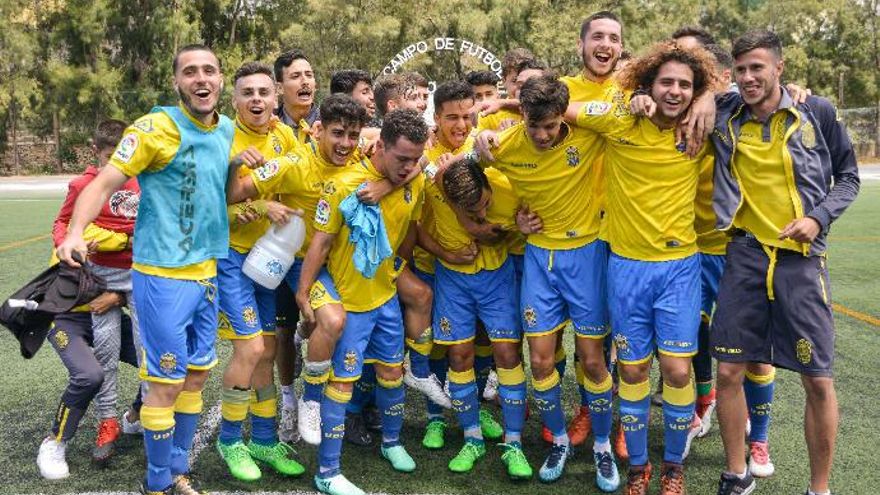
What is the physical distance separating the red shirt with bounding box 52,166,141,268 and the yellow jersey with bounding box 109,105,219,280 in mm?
968

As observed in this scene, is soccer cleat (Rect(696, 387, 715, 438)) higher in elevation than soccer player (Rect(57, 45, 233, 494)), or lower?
lower

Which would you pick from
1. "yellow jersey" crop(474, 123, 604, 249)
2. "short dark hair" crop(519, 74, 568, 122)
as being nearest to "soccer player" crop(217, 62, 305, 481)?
"yellow jersey" crop(474, 123, 604, 249)

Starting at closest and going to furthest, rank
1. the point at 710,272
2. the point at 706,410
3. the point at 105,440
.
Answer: the point at 710,272, the point at 105,440, the point at 706,410

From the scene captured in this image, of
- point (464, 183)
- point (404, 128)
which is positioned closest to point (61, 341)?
point (404, 128)

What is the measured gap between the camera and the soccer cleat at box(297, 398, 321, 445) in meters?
4.45

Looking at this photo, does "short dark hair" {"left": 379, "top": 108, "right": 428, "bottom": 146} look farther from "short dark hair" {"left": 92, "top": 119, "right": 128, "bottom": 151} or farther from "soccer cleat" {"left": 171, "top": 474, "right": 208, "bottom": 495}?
"soccer cleat" {"left": 171, "top": 474, "right": 208, "bottom": 495}

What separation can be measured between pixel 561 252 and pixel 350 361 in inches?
50.4

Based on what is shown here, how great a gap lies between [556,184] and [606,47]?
868mm

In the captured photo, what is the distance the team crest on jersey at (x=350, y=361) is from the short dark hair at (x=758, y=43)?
8.08 ft

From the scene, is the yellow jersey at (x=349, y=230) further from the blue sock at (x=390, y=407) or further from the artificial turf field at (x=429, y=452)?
the artificial turf field at (x=429, y=452)

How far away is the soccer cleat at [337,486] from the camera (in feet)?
13.7

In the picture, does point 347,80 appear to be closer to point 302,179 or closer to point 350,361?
point 302,179

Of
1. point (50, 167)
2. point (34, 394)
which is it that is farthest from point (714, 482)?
point (50, 167)

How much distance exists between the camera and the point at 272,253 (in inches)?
166
